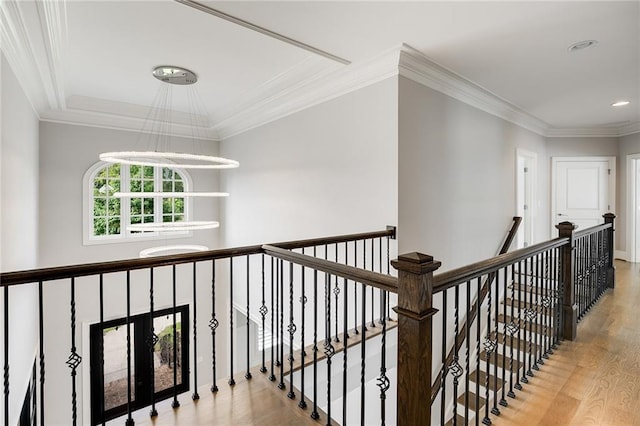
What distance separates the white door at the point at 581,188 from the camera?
20.6ft

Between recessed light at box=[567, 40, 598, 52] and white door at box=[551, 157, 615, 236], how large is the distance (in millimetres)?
3893

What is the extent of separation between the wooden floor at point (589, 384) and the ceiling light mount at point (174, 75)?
13.7 ft

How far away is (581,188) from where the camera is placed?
6.30 m

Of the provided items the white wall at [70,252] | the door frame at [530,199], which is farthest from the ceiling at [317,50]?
the door frame at [530,199]

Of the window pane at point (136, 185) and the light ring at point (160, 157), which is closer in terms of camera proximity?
the light ring at point (160, 157)

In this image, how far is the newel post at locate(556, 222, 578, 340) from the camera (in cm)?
278

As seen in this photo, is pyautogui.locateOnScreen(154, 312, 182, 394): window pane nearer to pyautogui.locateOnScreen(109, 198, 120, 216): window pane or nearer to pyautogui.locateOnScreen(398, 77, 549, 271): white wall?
pyautogui.locateOnScreen(109, 198, 120, 216): window pane

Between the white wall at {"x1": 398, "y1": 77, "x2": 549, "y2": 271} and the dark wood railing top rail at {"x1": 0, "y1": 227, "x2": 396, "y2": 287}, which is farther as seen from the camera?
the white wall at {"x1": 398, "y1": 77, "x2": 549, "y2": 271}

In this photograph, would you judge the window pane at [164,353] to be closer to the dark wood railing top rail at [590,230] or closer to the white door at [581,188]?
the dark wood railing top rail at [590,230]

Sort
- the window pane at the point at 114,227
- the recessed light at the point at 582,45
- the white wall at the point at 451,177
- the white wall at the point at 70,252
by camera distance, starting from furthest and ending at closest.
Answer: the window pane at the point at 114,227 → the white wall at the point at 70,252 → the white wall at the point at 451,177 → the recessed light at the point at 582,45

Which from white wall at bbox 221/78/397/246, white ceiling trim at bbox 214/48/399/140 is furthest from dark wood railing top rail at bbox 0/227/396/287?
white ceiling trim at bbox 214/48/399/140

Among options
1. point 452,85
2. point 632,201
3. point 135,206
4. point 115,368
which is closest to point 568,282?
point 452,85

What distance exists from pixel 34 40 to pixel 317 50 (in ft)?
7.87

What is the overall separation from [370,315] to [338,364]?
2.07ft
